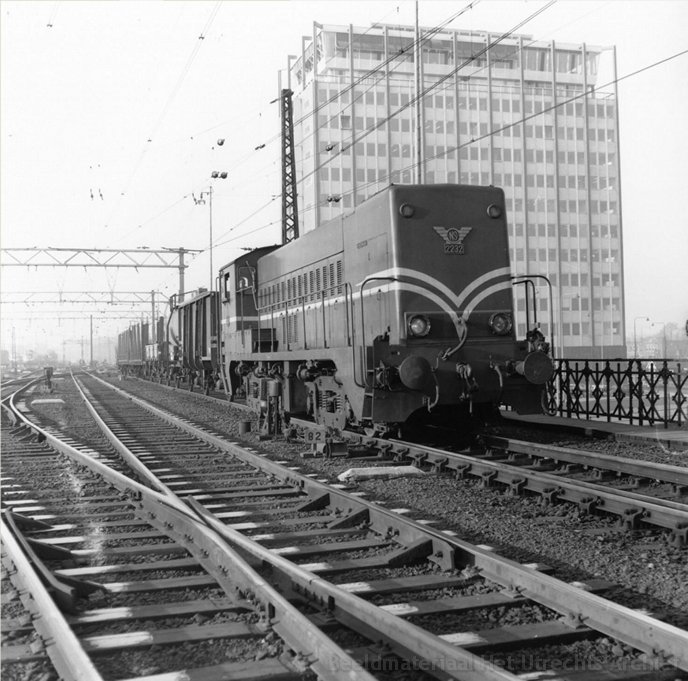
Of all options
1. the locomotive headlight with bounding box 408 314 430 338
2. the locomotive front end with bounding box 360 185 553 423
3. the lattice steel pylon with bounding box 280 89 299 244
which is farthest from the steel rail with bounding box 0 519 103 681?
the lattice steel pylon with bounding box 280 89 299 244

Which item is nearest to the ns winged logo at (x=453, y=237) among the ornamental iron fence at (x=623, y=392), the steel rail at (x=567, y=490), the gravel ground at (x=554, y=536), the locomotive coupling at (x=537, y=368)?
the locomotive coupling at (x=537, y=368)

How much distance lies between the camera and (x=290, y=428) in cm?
1184

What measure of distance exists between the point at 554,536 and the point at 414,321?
426cm

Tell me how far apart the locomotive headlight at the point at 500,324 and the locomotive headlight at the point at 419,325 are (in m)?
0.98

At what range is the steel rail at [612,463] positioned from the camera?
300 inches

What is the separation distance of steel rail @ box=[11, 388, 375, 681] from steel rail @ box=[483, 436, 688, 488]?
4.85 m

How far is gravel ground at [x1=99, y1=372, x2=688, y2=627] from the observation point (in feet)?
14.5

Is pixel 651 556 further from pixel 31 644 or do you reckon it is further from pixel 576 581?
pixel 31 644

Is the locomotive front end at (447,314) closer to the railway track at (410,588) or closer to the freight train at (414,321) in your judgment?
the freight train at (414,321)

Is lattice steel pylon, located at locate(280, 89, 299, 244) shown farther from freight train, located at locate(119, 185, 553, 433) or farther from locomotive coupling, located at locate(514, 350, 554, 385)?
locomotive coupling, located at locate(514, 350, 554, 385)

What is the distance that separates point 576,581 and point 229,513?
125 inches

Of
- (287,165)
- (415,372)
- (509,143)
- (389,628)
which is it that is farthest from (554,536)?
(509,143)

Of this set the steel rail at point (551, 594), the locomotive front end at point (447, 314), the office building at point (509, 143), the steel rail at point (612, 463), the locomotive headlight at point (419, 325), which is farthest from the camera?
the office building at point (509, 143)

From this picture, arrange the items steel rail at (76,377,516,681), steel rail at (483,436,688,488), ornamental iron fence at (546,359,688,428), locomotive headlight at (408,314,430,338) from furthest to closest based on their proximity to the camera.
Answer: ornamental iron fence at (546,359,688,428) < locomotive headlight at (408,314,430,338) < steel rail at (483,436,688,488) < steel rail at (76,377,516,681)
